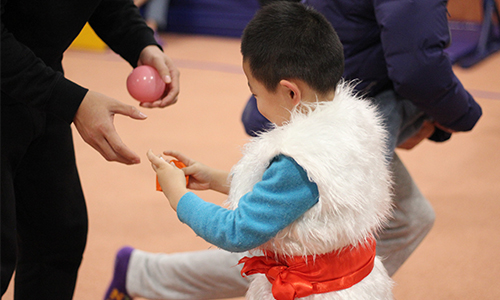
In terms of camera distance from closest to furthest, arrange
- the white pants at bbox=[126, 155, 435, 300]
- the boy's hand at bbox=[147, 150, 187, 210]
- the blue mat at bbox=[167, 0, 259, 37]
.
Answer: the boy's hand at bbox=[147, 150, 187, 210] → the white pants at bbox=[126, 155, 435, 300] → the blue mat at bbox=[167, 0, 259, 37]

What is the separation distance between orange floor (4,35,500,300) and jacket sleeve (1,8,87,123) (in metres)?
0.52

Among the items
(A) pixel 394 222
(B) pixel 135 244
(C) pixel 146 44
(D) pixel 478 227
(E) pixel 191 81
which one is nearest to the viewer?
(C) pixel 146 44

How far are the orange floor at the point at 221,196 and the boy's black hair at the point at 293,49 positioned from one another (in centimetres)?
53

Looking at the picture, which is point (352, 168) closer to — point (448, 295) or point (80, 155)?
point (448, 295)

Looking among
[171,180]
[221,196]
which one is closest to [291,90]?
[171,180]

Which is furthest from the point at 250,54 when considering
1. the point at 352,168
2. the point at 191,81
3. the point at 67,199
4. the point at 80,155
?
the point at 191,81

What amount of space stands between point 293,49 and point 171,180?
35 centimetres

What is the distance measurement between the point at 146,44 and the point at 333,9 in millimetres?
508

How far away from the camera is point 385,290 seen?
1.02 metres

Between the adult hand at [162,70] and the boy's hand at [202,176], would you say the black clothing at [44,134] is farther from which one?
the boy's hand at [202,176]

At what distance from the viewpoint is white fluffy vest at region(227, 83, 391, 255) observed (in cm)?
86

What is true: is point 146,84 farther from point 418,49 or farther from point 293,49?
point 418,49

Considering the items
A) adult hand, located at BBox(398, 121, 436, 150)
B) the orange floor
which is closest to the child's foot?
the orange floor

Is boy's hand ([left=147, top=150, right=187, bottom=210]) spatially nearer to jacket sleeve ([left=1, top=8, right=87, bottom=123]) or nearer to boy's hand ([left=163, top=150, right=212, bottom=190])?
boy's hand ([left=163, top=150, right=212, bottom=190])
